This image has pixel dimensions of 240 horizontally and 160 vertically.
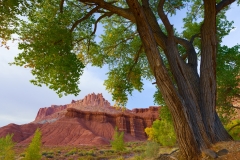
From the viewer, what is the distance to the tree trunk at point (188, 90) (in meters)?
4.50

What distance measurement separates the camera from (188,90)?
524cm

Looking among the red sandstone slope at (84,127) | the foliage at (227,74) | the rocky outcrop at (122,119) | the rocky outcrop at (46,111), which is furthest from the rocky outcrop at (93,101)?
the foliage at (227,74)

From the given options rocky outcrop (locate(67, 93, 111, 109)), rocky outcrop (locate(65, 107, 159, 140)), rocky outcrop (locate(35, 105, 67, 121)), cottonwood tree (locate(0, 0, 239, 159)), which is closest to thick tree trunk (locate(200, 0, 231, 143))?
cottonwood tree (locate(0, 0, 239, 159))

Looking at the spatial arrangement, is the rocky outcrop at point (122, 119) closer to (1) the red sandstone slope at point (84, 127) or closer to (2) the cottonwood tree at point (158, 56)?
(1) the red sandstone slope at point (84, 127)

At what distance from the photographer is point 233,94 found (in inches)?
456

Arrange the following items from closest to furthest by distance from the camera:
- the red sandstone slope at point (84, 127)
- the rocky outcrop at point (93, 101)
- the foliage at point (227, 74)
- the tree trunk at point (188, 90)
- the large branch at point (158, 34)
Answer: the tree trunk at point (188, 90), the large branch at point (158, 34), the foliage at point (227, 74), the red sandstone slope at point (84, 127), the rocky outcrop at point (93, 101)

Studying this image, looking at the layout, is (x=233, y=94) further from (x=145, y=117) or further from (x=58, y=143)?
(x=145, y=117)

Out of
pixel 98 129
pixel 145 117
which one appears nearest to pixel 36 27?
pixel 98 129

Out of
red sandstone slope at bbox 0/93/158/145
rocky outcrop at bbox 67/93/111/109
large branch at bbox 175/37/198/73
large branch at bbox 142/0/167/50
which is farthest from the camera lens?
rocky outcrop at bbox 67/93/111/109

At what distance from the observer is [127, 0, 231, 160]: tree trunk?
4.50m

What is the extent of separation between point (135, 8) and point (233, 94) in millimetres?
9558

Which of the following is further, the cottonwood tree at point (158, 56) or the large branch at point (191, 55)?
the large branch at point (191, 55)

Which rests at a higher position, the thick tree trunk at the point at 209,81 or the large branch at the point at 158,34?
the large branch at the point at 158,34

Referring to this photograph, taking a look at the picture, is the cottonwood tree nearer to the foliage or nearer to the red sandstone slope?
the foliage
